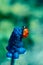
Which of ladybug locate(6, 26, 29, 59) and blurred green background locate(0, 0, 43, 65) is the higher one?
blurred green background locate(0, 0, 43, 65)

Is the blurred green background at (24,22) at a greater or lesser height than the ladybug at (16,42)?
greater

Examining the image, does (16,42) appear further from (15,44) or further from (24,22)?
(24,22)

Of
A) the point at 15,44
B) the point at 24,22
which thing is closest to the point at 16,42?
the point at 15,44

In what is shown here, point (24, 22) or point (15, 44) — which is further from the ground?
point (24, 22)

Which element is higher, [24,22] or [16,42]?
[24,22]

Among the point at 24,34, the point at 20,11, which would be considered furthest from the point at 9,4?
the point at 24,34

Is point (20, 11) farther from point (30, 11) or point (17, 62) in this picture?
point (17, 62)

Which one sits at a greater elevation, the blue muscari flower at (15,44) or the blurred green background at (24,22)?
the blurred green background at (24,22)

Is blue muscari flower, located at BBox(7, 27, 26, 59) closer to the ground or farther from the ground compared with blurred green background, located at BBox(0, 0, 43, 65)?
closer to the ground
